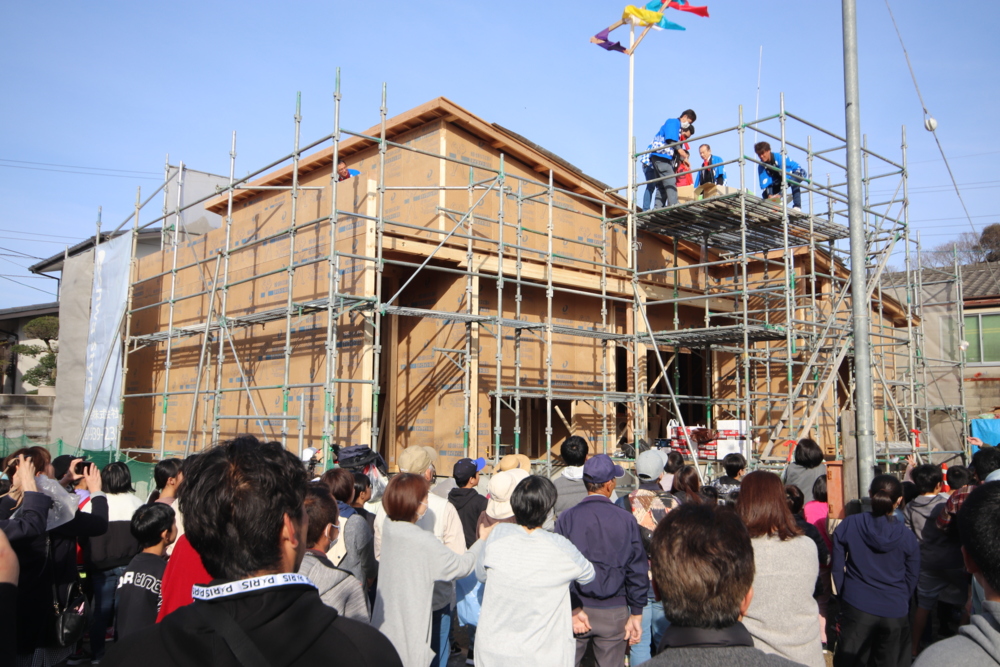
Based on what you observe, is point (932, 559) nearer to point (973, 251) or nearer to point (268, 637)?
point (268, 637)

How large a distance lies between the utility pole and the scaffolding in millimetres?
4816

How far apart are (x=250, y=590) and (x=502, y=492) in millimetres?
3925

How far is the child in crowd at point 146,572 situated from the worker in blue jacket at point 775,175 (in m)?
10.9

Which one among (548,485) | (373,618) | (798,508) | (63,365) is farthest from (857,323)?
(63,365)

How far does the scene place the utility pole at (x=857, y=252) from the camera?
6.50 m

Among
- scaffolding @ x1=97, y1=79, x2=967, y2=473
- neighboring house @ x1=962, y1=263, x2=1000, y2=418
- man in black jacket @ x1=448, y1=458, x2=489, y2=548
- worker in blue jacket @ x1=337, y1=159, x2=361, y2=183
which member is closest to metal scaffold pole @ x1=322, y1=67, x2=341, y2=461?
scaffolding @ x1=97, y1=79, x2=967, y2=473

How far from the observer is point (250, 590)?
1.79 m

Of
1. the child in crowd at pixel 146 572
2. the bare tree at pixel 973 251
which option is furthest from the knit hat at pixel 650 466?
the bare tree at pixel 973 251

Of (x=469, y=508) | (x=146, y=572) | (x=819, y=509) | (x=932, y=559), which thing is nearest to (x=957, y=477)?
(x=932, y=559)

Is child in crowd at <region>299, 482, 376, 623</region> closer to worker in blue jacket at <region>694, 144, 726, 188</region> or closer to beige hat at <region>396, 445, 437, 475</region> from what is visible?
beige hat at <region>396, 445, 437, 475</region>

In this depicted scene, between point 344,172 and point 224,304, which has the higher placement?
point 344,172

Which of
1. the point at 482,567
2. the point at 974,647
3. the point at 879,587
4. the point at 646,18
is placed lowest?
the point at 879,587

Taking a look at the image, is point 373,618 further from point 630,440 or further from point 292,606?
point 630,440

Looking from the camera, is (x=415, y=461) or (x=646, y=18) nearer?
(x=415, y=461)
